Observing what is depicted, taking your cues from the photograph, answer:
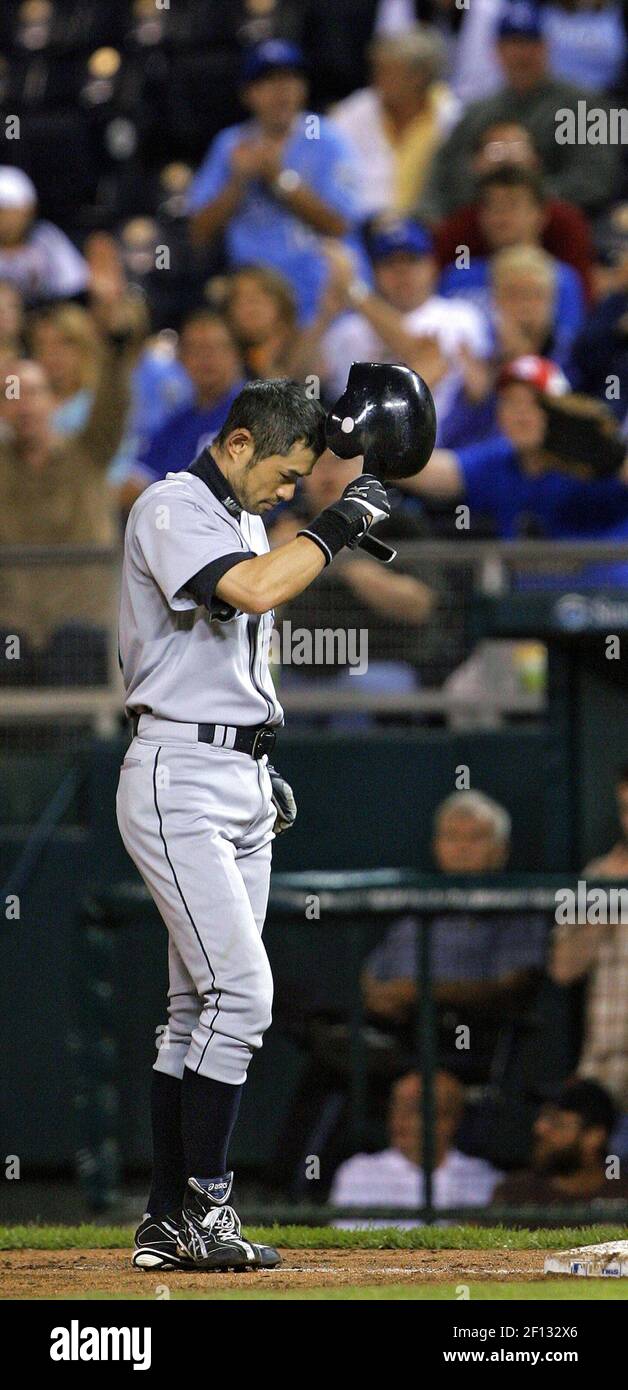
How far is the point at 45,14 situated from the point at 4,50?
0.34 meters

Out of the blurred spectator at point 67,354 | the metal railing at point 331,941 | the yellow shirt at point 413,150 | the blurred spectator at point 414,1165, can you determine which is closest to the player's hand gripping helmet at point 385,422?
the metal railing at point 331,941

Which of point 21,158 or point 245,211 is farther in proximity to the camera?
point 21,158

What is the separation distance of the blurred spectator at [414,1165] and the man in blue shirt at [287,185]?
410 centimetres

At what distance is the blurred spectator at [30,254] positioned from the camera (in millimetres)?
10562

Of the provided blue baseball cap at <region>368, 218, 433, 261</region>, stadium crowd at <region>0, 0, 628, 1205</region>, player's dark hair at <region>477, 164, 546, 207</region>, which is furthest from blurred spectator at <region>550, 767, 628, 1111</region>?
player's dark hair at <region>477, 164, 546, 207</region>

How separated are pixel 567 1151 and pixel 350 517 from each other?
3.23 metres

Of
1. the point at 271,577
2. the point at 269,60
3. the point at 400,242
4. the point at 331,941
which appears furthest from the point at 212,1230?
the point at 269,60

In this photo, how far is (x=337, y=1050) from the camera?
6.85 m

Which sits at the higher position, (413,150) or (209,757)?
(413,150)

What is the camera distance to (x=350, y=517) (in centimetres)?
393

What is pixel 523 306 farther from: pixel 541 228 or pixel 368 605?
pixel 368 605
